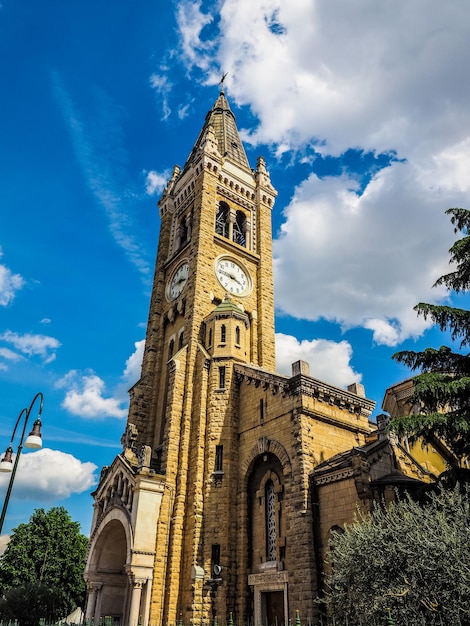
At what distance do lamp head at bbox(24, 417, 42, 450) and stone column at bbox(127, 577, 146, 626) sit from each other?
10.5 metres

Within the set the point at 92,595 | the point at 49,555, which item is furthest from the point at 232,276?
the point at 49,555

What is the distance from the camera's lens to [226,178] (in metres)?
36.9

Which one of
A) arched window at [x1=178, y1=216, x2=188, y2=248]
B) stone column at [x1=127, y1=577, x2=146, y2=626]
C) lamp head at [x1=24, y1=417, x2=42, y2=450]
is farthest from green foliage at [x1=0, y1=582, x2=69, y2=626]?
arched window at [x1=178, y1=216, x2=188, y2=248]

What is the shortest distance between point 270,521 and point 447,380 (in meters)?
11.4

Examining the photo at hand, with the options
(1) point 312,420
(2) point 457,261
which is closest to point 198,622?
(1) point 312,420

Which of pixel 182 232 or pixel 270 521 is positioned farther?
pixel 182 232

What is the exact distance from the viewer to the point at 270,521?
69.0ft

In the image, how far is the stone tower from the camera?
19969 millimetres

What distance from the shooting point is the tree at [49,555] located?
37719 mm

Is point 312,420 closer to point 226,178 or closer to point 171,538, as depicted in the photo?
point 171,538

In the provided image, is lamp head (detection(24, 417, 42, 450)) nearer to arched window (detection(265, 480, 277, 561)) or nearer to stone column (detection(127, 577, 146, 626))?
stone column (detection(127, 577, 146, 626))

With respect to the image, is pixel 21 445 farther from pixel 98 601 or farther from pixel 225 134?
pixel 225 134

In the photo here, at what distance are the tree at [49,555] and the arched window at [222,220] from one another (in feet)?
92.5

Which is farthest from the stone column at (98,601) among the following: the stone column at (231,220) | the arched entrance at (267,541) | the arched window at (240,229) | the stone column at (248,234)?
the arched window at (240,229)
